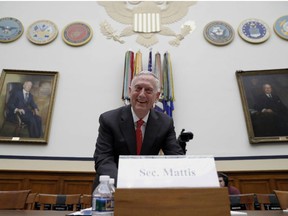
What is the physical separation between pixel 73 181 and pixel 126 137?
3202 mm

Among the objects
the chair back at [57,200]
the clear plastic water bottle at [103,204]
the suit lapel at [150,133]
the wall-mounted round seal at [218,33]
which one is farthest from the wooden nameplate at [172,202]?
the wall-mounted round seal at [218,33]

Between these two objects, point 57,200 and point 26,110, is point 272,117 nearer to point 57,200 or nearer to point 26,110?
point 57,200

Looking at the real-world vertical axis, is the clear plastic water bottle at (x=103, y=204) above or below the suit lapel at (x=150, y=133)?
below

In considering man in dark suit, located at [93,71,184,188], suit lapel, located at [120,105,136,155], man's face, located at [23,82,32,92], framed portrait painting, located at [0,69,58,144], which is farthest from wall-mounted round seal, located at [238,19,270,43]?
man's face, located at [23,82,32,92]

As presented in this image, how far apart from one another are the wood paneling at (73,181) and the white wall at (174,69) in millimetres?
417

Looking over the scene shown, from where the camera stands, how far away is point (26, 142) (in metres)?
4.74

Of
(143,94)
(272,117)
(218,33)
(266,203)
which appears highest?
(218,33)

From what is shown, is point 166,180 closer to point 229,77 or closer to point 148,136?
point 148,136

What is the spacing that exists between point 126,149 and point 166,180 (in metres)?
0.98

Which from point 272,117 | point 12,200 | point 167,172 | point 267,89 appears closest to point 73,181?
point 12,200

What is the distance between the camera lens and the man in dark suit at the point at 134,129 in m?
1.70

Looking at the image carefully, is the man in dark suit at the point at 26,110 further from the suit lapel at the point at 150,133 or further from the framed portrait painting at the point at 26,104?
the suit lapel at the point at 150,133

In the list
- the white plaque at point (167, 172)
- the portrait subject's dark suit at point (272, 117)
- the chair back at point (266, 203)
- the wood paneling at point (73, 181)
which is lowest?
the chair back at point (266, 203)

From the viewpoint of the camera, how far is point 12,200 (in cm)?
169
